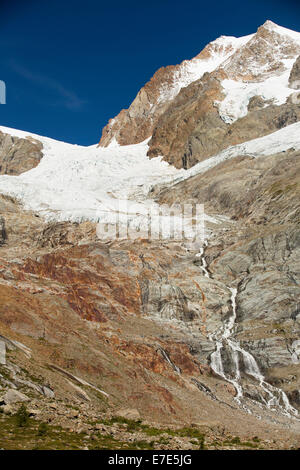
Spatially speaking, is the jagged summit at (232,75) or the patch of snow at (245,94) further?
the jagged summit at (232,75)

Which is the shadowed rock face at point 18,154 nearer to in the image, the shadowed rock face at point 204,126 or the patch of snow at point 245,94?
the shadowed rock face at point 204,126

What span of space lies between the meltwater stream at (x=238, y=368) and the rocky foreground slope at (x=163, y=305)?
0.39ft

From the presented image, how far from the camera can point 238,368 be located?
1535 inches

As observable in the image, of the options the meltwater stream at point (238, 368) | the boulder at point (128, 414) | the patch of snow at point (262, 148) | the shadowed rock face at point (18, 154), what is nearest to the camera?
the boulder at point (128, 414)

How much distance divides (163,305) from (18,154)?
393 feet

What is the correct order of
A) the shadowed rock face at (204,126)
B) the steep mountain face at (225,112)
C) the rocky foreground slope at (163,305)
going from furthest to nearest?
the steep mountain face at (225,112) → the shadowed rock face at (204,126) → the rocky foreground slope at (163,305)

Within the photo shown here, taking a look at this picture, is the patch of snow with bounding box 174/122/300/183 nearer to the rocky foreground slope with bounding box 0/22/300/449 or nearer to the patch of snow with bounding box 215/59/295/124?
the rocky foreground slope with bounding box 0/22/300/449

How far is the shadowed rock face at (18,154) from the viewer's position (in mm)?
144000

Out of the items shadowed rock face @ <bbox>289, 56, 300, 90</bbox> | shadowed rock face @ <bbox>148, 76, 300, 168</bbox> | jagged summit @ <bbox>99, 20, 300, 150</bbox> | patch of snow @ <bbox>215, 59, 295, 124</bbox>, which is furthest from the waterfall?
jagged summit @ <bbox>99, 20, 300, 150</bbox>

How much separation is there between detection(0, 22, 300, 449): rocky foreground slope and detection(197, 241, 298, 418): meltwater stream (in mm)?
118

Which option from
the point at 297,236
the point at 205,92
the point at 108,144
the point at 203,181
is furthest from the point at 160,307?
the point at 108,144

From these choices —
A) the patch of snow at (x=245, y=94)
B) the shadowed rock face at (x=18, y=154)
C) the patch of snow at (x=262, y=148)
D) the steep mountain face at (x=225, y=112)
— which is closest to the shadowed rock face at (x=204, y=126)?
the steep mountain face at (x=225, y=112)

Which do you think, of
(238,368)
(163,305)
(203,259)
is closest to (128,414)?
→ (238,368)
